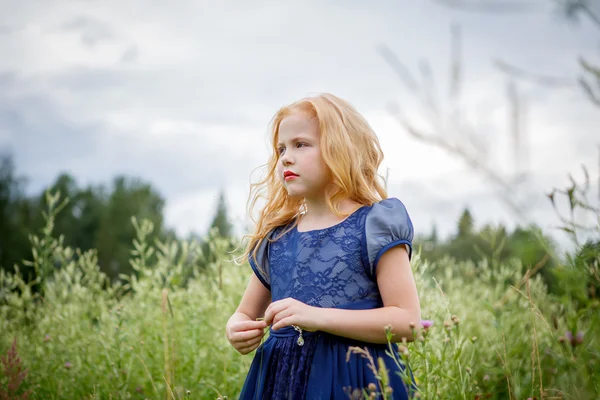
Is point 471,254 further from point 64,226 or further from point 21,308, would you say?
point 64,226

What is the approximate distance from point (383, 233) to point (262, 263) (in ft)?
1.91

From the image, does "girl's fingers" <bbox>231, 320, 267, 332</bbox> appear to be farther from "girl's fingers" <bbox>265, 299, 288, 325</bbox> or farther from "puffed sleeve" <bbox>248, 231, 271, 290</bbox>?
"puffed sleeve" <bbox>248, 231, 271, 290</bbox>

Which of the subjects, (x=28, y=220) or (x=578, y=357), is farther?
(x=28, y=220)

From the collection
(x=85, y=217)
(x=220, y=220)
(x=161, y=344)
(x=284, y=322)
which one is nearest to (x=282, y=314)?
(x=284, y=322)

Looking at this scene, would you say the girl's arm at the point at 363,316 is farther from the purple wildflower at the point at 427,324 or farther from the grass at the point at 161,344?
the grass at the point at 161,344

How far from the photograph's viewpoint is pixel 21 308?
445 cm

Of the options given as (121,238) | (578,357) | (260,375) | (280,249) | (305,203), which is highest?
(305,203)

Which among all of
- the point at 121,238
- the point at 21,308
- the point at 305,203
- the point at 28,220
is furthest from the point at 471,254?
the point at 28,220

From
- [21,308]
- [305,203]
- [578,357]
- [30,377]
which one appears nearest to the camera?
[578,357]

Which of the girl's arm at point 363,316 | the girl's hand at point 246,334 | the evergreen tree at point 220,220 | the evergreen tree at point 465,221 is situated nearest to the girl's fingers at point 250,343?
the girl's hand at point 246,334

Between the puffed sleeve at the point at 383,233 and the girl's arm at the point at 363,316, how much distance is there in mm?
99

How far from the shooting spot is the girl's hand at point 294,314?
1.67m

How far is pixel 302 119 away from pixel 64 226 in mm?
26195
